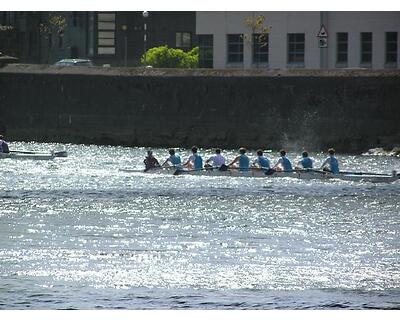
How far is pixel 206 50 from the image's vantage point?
3516 inches

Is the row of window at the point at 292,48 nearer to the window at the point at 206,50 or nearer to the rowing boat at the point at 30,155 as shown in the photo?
the window at the point at 206,50

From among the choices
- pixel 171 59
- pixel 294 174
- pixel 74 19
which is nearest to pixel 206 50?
pixel 171 59

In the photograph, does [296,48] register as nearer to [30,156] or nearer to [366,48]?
[366,48]

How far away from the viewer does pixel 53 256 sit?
125 feet

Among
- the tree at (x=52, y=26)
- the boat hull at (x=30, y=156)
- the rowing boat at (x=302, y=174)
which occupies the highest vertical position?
the tree at (x=52, y=26)

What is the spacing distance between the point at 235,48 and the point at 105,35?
26702 mm

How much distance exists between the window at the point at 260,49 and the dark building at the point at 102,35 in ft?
67.3

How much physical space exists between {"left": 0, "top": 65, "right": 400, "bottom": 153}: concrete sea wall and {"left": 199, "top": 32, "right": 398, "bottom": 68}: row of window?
23.3 feet

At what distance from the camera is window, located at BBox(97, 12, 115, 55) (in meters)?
112

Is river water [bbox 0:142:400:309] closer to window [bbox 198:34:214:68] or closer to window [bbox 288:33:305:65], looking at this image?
window [bbox 288:33:305:65]

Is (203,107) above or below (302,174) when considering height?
above

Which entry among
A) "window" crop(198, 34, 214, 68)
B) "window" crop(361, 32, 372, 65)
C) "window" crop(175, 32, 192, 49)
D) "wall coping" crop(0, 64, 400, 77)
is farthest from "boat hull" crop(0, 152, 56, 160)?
"window" crop(175, 32, 192, 49)

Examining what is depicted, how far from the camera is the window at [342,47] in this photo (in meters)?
83.3

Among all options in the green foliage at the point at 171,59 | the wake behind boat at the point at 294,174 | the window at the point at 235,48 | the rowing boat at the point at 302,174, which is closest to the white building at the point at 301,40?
the window at the point at 235,48
